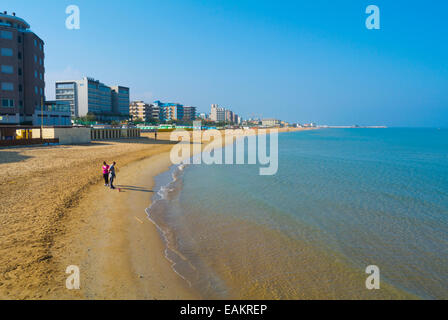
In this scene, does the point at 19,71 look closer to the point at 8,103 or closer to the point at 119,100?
the point at 8,103

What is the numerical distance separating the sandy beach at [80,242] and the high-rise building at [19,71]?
43.8m

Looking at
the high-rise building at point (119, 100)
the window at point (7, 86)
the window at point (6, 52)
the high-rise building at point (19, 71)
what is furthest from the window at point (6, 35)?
the high-rise building at point (119, 100)

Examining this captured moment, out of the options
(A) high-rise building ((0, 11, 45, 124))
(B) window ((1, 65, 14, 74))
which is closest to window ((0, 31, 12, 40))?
(A) high-rise building ((0, 11, 45, 124))

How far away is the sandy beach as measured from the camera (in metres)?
7.35

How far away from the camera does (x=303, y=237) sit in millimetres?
12164

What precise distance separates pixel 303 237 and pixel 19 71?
208 ft

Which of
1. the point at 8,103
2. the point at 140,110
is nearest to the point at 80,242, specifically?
the point at 8,103

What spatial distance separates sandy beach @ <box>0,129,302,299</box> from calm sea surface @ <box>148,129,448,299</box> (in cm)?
90

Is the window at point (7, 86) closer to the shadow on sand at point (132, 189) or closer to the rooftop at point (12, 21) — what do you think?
the rooftop at point (12, 21)

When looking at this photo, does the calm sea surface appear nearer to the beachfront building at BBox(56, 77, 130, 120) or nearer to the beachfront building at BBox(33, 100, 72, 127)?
the beachfront building at BBox(33, 100, 72, 127)

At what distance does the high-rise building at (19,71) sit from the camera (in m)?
52.7
